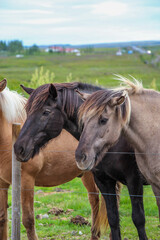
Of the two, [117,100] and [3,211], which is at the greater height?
[117,100]

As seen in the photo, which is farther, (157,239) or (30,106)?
(157,239)

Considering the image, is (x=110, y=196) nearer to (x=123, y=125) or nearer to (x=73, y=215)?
(x=123, y=125)

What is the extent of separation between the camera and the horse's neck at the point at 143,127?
12.6 ft

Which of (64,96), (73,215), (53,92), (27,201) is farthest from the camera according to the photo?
(73,215)

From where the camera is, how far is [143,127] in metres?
3.84

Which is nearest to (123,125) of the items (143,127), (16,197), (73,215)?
(143,127)

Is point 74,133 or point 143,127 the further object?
point 74,133

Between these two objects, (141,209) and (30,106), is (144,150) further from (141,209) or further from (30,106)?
(30,106)

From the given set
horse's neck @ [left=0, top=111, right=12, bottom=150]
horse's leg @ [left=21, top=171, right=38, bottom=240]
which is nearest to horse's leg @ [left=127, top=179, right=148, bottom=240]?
horse's leg @ [left=21, top=171, right=38, bottom=240]

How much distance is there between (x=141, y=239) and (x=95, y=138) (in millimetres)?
1731

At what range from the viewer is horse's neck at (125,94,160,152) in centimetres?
384

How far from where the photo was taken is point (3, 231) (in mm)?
5133

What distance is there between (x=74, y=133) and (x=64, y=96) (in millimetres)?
510

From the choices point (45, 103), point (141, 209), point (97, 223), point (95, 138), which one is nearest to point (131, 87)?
point (95, 138)
